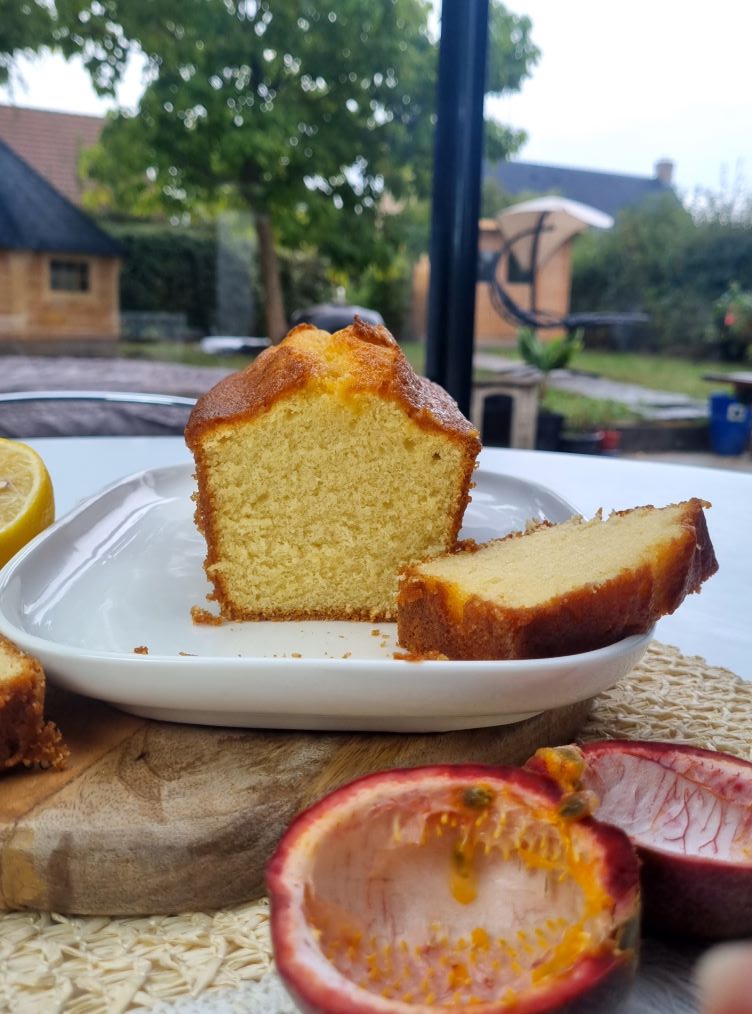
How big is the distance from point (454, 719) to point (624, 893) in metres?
0.47

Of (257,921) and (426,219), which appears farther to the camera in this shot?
(426,219)

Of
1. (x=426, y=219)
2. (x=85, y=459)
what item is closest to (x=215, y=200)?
(x=426, y=219)

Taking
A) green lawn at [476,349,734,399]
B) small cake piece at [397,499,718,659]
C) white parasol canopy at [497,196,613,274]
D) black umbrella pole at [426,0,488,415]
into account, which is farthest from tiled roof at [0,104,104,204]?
small cake piece at [397,499,718,659]

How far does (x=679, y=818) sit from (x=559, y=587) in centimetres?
40

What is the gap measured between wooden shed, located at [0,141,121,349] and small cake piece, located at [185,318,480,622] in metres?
4.06

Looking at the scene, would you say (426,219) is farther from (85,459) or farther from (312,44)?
(85,459)

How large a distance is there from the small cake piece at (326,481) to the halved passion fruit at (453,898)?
92cm

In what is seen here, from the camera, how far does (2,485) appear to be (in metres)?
1.91

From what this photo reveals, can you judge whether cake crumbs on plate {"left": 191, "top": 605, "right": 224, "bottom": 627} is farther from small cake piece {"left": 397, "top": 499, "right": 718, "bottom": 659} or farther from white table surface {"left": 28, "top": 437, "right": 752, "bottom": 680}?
white table surface {"left": 28, "top": 437, "right": 752, "bottom": 680}

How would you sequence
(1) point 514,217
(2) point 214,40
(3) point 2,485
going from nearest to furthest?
(3) point 2,485 → (2) point 214,40 → (1) point 514,217

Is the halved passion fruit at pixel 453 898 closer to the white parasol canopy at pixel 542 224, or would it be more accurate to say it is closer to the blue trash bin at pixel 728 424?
the white parasol canopy at pixel 542 224

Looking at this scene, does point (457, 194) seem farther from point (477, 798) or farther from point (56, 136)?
point (477, 798)

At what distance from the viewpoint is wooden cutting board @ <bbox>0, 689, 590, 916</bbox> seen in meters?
1.07

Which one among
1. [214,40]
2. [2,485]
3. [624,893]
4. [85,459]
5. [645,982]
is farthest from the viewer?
[214,40]
